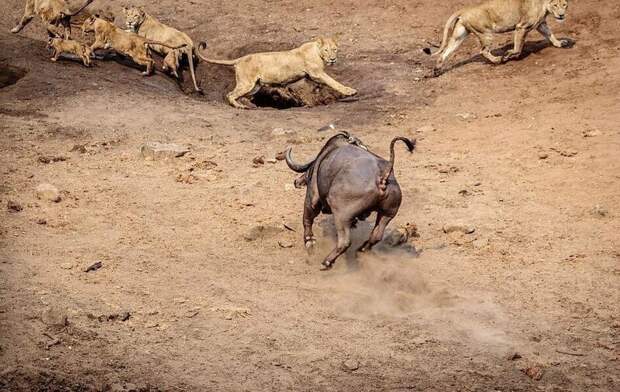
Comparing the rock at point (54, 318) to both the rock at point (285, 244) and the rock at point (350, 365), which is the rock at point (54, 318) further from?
the rock at point (285, 244)

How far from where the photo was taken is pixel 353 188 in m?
7.66

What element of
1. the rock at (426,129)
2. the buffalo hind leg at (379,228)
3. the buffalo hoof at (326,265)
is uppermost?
the buffalo hind leg at (379,228)

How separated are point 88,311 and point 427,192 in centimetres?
425

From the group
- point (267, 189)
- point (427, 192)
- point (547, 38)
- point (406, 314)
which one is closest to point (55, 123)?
point (267, 189)

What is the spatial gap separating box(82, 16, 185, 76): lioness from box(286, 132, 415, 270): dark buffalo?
7.17 m

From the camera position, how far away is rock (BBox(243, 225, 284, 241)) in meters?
8.98

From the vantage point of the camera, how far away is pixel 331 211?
8.26 meters

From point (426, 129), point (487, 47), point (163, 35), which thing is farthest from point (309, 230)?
point (163, 35)

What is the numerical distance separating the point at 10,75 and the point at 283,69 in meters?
4.03

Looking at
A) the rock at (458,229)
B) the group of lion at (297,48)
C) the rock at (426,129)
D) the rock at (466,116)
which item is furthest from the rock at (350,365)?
the group of lion at (297,48)

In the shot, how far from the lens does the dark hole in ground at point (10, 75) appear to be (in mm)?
13477

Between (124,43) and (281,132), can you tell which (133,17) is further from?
(281,132)

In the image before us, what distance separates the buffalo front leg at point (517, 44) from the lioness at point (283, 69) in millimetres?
2498

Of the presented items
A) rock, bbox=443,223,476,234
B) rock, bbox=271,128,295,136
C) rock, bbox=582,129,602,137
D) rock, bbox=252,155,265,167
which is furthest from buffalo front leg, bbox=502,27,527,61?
rock, bbox=443,223,476,234
